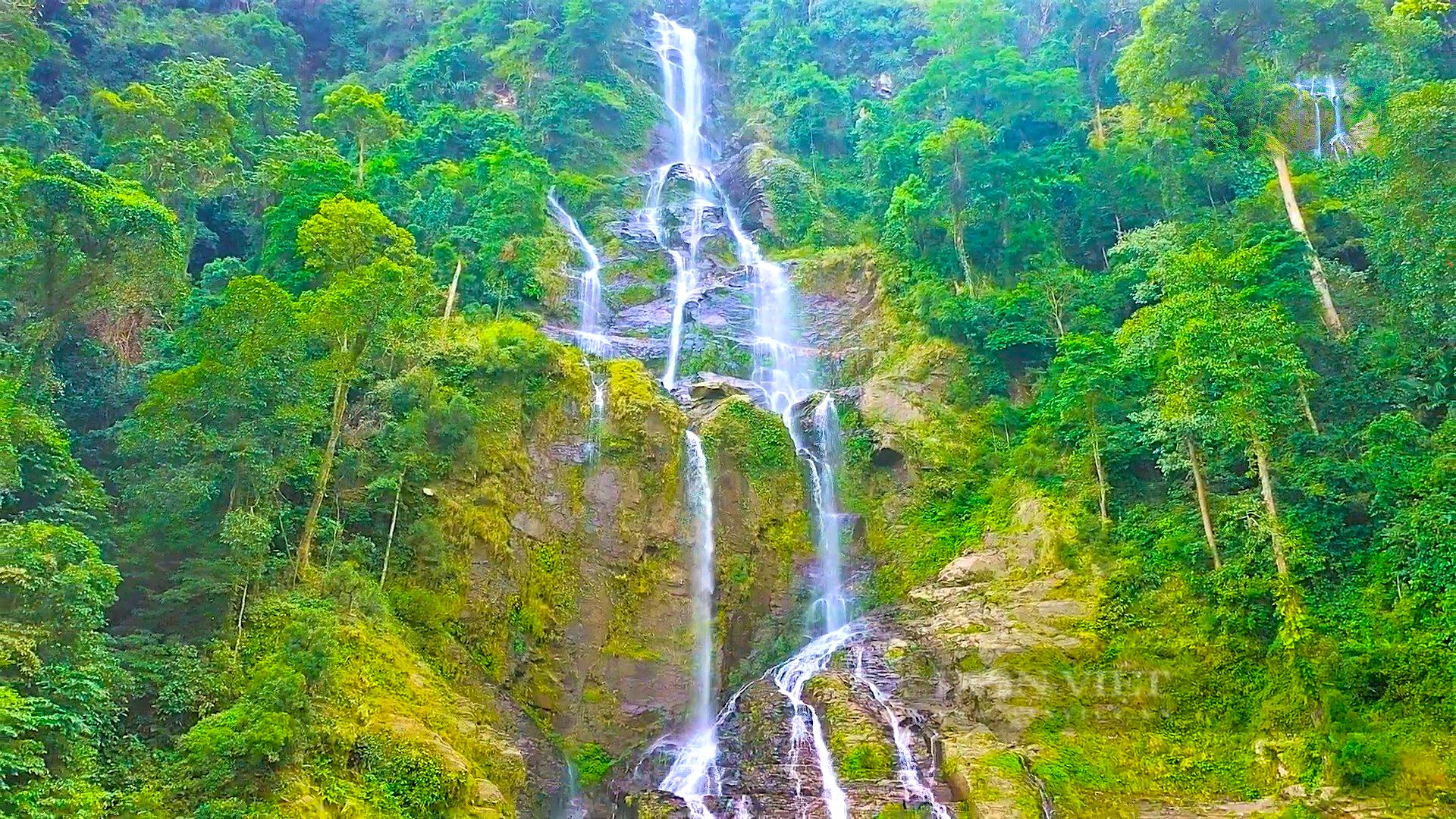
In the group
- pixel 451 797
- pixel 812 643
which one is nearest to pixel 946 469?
pixel 812 643

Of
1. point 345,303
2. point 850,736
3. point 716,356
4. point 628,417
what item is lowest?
point 850,736

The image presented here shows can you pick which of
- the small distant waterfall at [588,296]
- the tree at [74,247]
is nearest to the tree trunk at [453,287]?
the small distant waterfall at [588,296]

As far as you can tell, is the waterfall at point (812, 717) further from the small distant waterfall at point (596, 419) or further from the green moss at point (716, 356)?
the green moss at point (716, 356)

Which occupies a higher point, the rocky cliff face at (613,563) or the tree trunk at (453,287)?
the tree trunk at (453,287)

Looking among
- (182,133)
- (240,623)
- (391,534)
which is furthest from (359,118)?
(240,623)

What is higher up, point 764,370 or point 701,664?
point 764,370

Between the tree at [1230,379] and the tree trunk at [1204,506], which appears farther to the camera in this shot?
the tree trunk at [1204,506]

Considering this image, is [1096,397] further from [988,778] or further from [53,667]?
[53,667]

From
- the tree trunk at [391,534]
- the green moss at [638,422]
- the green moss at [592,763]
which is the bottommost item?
the green moss at [592,763]
